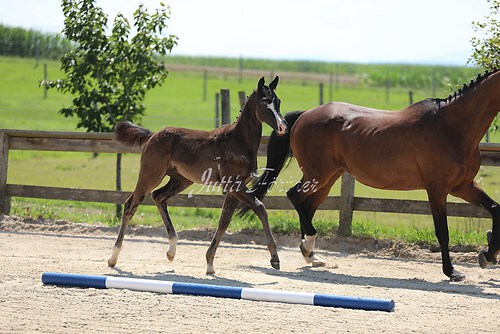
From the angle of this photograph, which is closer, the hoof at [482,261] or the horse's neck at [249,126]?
the horse's neck at [249,126]

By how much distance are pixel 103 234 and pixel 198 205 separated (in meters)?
1.47

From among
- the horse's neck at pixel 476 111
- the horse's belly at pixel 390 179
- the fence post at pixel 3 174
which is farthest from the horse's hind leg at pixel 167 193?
the fence post at pixel 3 174

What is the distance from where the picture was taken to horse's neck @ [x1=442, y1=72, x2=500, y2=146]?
28.4 ft

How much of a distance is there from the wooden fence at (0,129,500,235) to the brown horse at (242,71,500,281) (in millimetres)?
1467

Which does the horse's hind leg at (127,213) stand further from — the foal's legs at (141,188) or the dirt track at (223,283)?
the dirt track at (223,283)

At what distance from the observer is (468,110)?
28.6ft

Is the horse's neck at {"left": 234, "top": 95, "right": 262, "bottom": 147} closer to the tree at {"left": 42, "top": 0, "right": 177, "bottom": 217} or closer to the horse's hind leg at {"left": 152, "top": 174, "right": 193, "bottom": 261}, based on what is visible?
the horse's hind leg at {"left": 152, "top": 174, "right": 193, "bottom": 261}

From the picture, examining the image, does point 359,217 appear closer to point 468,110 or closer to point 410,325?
point 468,110

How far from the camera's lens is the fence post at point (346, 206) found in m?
11.2

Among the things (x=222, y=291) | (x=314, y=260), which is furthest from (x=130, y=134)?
(x=222, y=291)

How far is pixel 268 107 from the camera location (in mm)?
8336

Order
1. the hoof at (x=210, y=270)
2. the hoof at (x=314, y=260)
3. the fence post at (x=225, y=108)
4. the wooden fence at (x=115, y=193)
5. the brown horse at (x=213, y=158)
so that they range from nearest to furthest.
Answer: 1. the brown horse at (x=213, y=158)
2. the hoof at (x=210, y=270)
3. the hoof at (x=314, y=260)
4. the wooden fence at (x=115, y=193)
5. the fence post at (x=225, y=108)

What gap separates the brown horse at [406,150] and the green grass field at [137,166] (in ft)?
5.63

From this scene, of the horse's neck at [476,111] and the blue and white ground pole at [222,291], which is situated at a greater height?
the horse's neck at [476,111]
